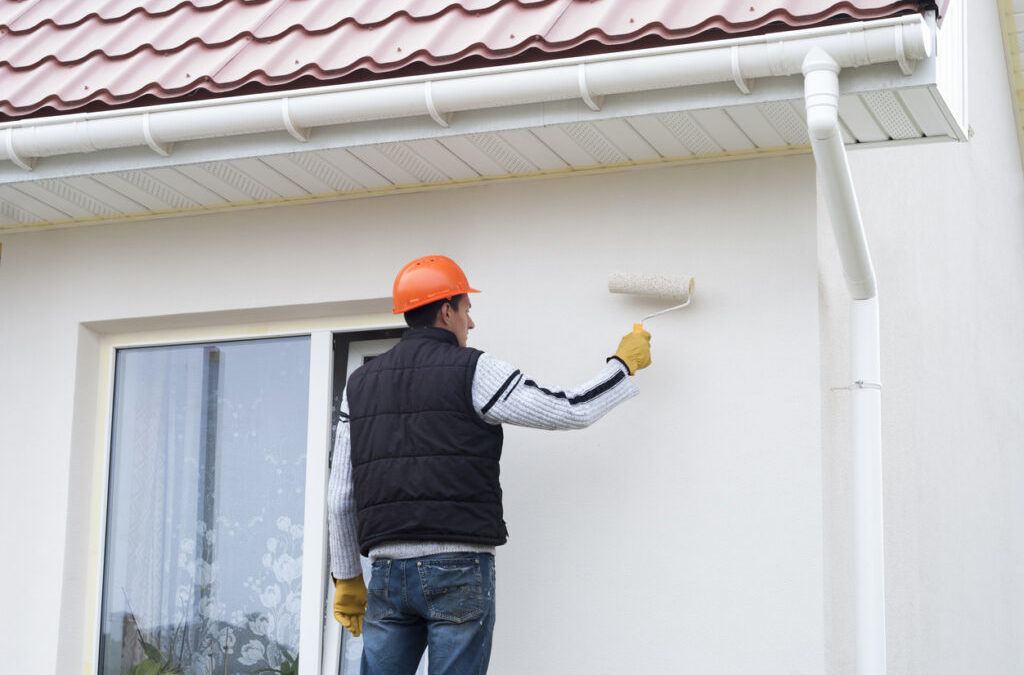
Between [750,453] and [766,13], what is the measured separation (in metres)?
1.42

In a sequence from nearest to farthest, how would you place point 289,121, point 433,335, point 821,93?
point 821,93 → point 433,335 → point 289,121

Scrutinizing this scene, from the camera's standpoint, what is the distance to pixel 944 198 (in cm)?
742

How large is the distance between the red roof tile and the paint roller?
2.62ft

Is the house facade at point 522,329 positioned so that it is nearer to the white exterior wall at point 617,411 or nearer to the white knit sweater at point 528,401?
the white exterior wall at point 617,411

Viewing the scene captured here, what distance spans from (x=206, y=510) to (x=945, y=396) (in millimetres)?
3666

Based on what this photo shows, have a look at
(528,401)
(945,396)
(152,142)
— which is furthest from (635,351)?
(945,396)

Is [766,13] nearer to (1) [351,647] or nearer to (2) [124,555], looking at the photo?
(1) [351,647]

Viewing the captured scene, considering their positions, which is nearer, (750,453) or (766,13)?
(766,13)

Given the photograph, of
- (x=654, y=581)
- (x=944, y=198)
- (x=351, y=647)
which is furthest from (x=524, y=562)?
(x=944, y=198)

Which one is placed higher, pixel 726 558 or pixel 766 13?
pixel 766 13

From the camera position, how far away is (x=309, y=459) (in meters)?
5.25

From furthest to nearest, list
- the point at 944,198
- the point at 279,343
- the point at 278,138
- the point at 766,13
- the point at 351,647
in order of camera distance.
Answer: the point at 944,198 → the point at 279,343 → the point at 351,647 → the point at 278,138 → the point at 766,13

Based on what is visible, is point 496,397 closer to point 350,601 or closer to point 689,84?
point 350,601

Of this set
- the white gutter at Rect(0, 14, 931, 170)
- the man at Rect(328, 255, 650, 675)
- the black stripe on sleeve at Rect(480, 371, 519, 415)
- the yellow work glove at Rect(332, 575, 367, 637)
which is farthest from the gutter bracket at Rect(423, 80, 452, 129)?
the yellow work glove at Rect(332, 575, 367, 637)
